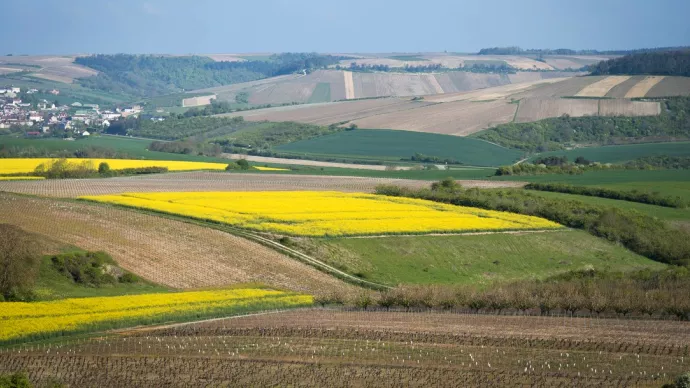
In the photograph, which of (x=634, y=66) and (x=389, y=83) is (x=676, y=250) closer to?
(x=634, y=66)

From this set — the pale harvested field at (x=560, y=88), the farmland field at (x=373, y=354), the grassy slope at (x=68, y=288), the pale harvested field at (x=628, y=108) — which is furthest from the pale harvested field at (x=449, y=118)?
the farmland field at (x=373, y=354)

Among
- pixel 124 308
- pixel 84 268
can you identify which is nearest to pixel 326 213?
pixel 84 268

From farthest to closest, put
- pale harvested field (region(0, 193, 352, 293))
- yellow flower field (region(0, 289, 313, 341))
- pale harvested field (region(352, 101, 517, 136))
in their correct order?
pale harvested field (region(352, 101, 517, 136)) < pale harvested field (region(0, 193, 352, 293)) < yellow flower field (region(0, 289, 313, 341))

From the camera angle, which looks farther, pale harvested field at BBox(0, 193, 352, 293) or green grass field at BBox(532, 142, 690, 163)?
green grass field at BBox(532, 142, 690, 163)

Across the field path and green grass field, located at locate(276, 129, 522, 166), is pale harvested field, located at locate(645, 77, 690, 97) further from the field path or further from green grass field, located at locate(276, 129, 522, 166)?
the field path

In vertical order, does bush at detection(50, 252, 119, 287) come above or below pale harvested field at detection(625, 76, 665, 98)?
below

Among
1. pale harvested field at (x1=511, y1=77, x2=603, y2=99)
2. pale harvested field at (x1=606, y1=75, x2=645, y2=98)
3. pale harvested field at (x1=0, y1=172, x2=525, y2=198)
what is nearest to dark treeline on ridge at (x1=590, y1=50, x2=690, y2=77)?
pale harvested field at (x1=606, y1=75, x2=645, y2=98)
